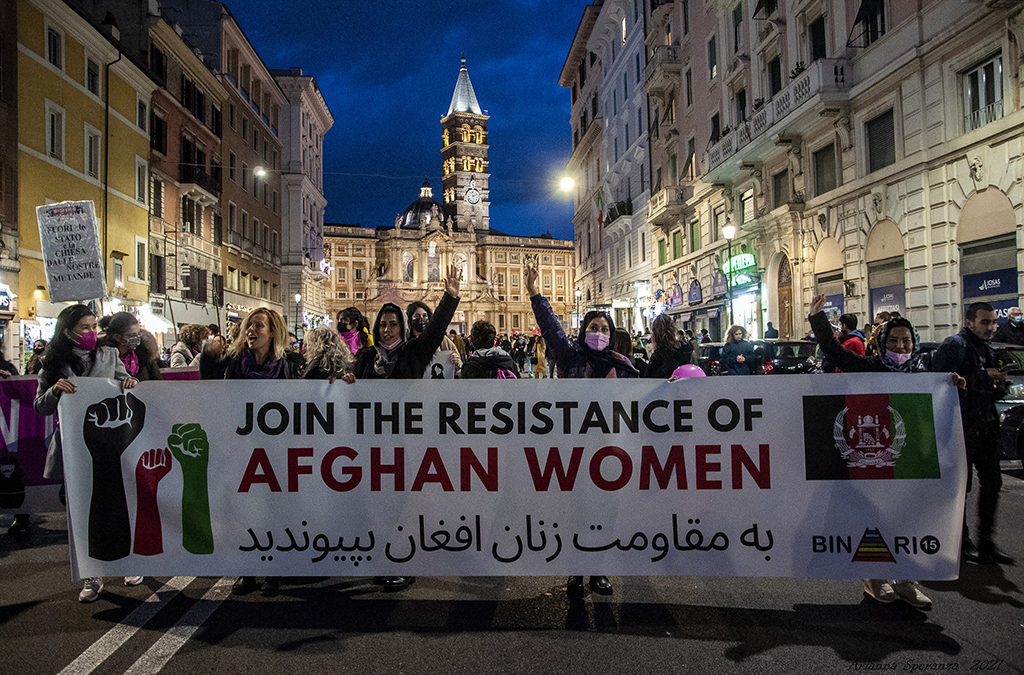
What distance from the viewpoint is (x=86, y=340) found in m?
5.32

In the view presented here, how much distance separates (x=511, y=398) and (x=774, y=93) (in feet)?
75.5

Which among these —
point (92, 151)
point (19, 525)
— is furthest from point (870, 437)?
point (92, 151)

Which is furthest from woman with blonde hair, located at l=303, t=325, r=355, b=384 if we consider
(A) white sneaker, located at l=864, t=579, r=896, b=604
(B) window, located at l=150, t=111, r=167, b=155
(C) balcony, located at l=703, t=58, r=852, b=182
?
(B) window, located at l=150, t=111, r=167, b=155

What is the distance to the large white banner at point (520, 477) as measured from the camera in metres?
4.15

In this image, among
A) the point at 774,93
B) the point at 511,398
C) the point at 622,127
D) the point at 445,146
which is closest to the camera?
the point at 511,398

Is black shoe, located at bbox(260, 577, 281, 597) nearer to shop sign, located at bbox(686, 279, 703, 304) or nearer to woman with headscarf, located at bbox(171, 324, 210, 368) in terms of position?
woman with headscarf, located at bbox(171, 324, 210, 368)

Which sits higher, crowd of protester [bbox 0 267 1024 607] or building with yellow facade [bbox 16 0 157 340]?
building with yellow facade [bbox 16 0 157 340]

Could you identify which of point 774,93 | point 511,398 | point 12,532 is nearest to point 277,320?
point 511,398

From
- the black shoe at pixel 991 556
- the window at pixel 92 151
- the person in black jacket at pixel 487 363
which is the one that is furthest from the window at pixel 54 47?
the black shoe at pixel 991 556

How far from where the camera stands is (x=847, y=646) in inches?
149

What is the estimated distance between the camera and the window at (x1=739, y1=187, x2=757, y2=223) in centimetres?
2723

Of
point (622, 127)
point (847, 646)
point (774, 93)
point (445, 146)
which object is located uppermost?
point (445, 146)

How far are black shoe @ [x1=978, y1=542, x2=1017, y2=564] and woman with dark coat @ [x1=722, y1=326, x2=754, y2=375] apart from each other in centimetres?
708

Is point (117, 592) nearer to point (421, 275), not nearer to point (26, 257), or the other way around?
point (26, 257)
